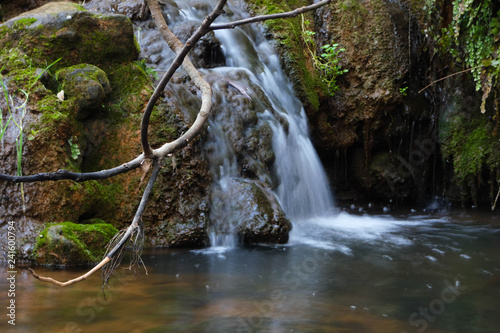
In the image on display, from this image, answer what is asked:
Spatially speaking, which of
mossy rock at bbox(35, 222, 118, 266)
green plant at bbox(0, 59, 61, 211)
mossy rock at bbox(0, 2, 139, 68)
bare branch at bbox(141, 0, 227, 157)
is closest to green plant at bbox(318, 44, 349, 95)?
mossy rock at bbox(0, 2, 139, 68)

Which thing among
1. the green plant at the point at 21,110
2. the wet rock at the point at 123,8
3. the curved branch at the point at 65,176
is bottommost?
the curved branch at the point at 65,176

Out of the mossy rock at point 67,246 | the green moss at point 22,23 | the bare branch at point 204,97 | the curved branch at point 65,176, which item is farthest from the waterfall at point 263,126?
the curved branch at point 65,176

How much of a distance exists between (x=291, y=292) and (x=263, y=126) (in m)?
3.00

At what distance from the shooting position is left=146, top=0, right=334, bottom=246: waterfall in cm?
577

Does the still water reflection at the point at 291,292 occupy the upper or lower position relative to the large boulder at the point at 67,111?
lower

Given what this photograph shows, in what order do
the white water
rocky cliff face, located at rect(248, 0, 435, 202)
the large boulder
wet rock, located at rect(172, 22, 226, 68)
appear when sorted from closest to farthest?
1. the large boulder
2. the white water
3. wet rock, located at rect(172, 22, 226, 68)
4. rocky cliff face, located at rect(248, 0, 435, 202)

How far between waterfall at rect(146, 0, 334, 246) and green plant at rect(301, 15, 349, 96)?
711 millimetres

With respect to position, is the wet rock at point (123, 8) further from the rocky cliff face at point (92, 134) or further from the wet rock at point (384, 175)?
the wet rock at point (384, 175)

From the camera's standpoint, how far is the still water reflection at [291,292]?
10.1 feet

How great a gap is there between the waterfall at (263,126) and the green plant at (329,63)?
711mm

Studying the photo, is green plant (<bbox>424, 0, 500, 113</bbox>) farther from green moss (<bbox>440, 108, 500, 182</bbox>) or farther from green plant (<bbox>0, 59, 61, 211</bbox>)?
green plant (<bbox>0, 59, 61, 211</bbox>)

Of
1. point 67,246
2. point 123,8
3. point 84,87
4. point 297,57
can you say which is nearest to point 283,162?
point 297,57

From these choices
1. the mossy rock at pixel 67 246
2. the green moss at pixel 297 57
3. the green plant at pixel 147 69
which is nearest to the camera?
the mossy rock at pixel 67 246

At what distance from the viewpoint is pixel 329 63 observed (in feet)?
26.9
